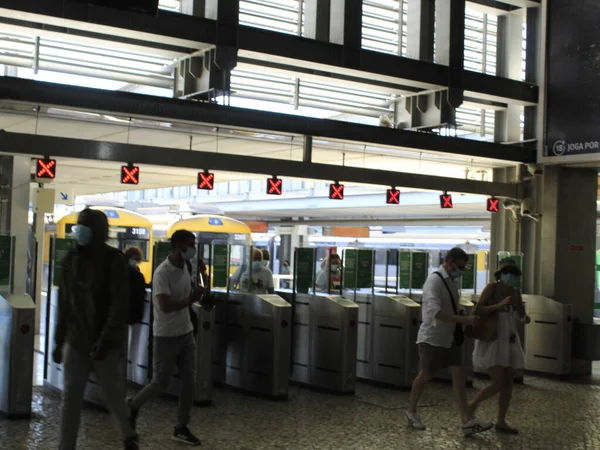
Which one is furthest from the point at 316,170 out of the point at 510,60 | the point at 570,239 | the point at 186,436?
the point at 186,436

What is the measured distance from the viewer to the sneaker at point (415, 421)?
24.1 ft

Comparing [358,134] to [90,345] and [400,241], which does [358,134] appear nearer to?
[90,345]

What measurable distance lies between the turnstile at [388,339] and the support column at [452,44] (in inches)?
107

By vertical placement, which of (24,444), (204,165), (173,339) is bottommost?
(24,444)

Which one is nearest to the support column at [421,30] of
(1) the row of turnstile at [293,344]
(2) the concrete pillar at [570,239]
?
(2) the concrete pillar at [570,239]

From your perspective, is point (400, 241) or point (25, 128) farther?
point (400, 241)

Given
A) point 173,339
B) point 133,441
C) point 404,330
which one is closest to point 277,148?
point 404,330

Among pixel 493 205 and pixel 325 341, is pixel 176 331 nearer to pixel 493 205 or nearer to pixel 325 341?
pixel 325 341

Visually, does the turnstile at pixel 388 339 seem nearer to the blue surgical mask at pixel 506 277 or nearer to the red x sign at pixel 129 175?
the blue surgical mask at pixel 506 277

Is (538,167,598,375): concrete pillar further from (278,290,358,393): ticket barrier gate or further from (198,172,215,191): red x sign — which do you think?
(198,172,215,191): red x sign

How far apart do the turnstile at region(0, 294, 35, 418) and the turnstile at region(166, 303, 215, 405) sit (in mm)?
1642

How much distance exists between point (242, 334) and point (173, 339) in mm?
2740

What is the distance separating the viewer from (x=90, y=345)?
498cm

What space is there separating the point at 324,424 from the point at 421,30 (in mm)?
5374
